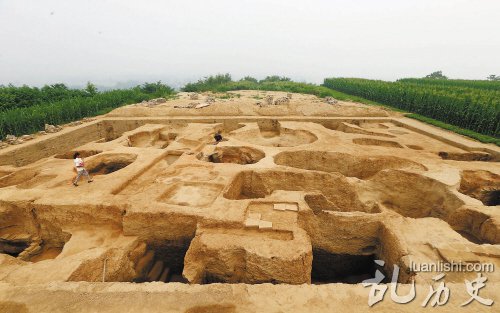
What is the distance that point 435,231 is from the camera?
4887 mm

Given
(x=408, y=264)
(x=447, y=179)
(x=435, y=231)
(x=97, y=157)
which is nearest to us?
(x=408, y=264)

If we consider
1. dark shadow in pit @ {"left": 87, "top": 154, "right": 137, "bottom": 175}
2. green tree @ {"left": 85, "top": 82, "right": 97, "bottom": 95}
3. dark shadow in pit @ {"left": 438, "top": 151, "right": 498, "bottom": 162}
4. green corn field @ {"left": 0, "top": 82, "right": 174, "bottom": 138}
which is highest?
green tree @ {"left": 85, "top": 82, "right": 97, "bottom": 95}

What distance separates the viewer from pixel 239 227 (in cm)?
496

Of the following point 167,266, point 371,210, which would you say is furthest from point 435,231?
point 167,266

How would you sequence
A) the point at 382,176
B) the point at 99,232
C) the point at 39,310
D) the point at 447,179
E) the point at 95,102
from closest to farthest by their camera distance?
the point at 39,310
the point at 99,232
the point at 447,179
the point at 382,176
the point at 95,102

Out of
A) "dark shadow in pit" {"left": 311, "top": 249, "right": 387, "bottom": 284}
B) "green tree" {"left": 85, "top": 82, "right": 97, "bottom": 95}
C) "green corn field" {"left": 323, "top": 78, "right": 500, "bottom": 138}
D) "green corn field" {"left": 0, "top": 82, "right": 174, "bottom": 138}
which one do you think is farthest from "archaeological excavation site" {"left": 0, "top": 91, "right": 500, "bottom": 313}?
"green tree" {"left": 85, "top": 82, "right": 97, "bottom": 95}

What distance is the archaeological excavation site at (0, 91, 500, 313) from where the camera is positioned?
10.8 ft

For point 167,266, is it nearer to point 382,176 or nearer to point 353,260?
point 353,260

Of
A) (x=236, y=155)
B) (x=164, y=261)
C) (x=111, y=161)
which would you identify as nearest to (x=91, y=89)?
(x=111, y=161)

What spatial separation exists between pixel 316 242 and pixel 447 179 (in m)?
3.88

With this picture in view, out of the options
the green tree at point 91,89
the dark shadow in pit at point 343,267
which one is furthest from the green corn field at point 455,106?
the green tree at point 91,89

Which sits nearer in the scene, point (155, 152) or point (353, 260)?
point (353, 260)

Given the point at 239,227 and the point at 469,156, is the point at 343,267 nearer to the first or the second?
the point at 239,227

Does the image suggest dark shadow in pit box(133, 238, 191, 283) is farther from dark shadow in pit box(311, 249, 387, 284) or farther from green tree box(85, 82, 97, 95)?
green tree box(85, 82, 97, 95)
